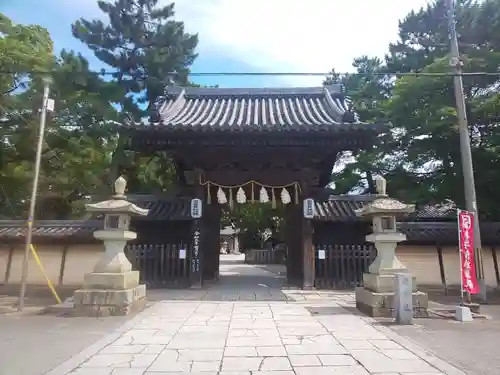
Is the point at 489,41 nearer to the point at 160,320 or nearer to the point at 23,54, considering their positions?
the point at 160,320

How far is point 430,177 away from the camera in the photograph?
15758 mm

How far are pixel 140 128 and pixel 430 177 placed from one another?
11378 millimetres

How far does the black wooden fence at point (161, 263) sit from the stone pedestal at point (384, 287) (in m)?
6.20

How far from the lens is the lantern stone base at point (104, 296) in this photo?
27.1ft

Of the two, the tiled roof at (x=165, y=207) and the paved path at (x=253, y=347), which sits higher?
the tiled roof at (x=165, y=207)

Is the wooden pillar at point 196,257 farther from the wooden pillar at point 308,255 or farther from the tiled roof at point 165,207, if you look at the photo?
the wooden pillar at point 308,255

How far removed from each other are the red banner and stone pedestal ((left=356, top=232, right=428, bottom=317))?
3.31ft

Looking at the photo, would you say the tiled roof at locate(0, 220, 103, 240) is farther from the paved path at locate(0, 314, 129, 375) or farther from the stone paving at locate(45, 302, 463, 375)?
the stone paving at locate(45, 302, 463, 375)

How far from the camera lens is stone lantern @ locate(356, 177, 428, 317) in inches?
324

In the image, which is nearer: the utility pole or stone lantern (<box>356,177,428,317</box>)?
stone lantern (<box>356,177,428,317</box>)

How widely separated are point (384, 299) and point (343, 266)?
490 cm

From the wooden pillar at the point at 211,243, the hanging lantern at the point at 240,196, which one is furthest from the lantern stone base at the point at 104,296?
the wooden pillar at the point at 211,243

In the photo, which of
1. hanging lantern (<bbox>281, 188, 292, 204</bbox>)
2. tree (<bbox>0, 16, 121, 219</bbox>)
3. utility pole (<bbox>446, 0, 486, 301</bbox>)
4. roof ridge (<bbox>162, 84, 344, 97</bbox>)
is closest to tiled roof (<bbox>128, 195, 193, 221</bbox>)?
hanging lantern (<bbox>281, 188, 292, 204</bbox>)

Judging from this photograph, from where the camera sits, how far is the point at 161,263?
13.1 meters
